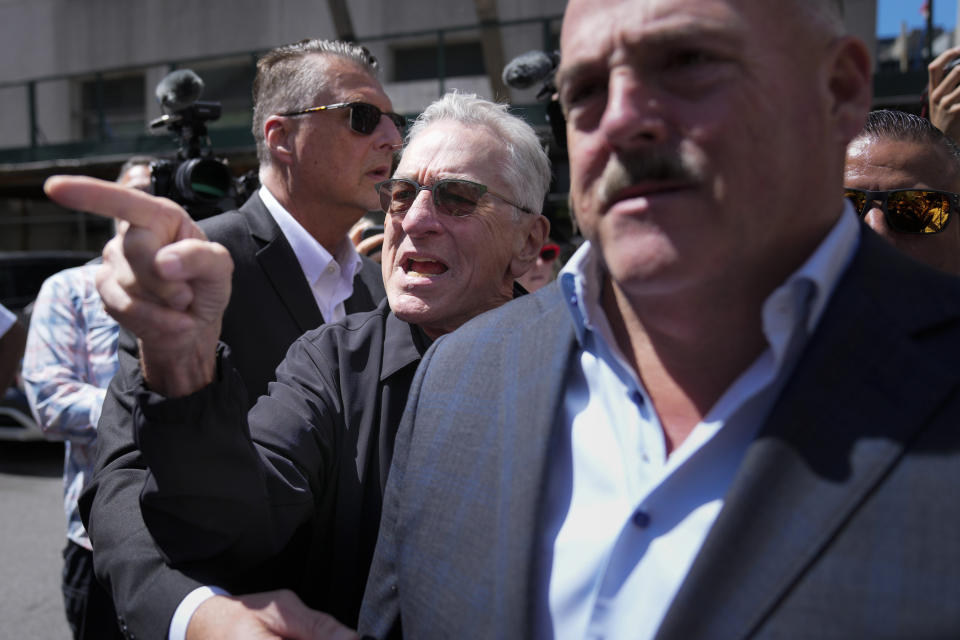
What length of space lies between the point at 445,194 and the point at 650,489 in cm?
117

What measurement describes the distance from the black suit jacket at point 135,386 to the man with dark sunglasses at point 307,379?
65mm

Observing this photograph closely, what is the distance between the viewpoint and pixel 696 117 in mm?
1052

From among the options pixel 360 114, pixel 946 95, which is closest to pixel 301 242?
pixel 360 114

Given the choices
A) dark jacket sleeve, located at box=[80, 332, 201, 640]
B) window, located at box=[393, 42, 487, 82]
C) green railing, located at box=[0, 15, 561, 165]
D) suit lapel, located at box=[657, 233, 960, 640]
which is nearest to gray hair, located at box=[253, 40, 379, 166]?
dark jacket sleeve, located at box=[80, 332, 201, 640]

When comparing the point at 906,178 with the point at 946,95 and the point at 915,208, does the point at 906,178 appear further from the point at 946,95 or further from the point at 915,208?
the point at 946,95

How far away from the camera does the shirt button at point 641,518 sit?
1069 mm

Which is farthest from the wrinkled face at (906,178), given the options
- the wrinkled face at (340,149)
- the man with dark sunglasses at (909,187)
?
the wrinkled face at (340,149)

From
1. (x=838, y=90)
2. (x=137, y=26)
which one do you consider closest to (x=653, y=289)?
(x=838, y=90)

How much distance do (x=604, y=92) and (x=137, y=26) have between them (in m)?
16.0

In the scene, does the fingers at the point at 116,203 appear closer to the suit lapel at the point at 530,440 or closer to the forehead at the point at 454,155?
the suit lapel at the point at 530,440

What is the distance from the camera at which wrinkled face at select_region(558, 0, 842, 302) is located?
3.40ft

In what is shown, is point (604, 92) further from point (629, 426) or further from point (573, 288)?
point (629, 426)

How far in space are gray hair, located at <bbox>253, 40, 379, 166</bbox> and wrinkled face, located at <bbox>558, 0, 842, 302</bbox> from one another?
1899 millimetres

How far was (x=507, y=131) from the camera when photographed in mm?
2148
